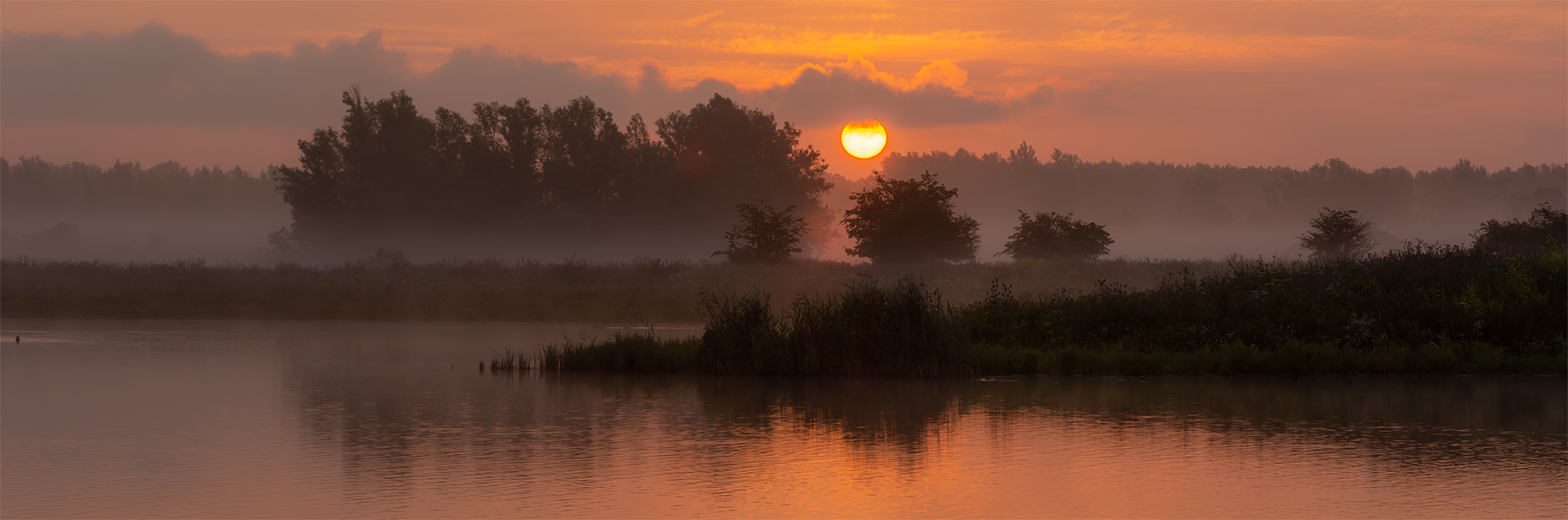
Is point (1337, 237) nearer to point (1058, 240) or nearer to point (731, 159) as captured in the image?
point (1058, 240)

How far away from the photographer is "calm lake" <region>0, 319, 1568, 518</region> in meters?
11.5

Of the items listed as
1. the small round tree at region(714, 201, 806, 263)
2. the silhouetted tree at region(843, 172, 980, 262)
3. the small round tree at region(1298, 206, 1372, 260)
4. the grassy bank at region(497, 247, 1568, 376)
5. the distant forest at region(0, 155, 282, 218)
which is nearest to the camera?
the grassy bank at region(497, 247, 1568, 376)

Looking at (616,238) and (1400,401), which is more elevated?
(616,238)

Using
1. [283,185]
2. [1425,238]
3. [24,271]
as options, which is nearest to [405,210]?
[283,185]

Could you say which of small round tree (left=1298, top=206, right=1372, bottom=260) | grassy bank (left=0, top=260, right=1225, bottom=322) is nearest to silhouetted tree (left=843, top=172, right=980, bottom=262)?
grassy bank (left=0, top=260, right=1225, bottom=322)

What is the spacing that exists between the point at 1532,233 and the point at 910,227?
26546 millimetres

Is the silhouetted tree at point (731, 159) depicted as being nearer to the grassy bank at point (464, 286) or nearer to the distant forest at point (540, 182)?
the distant forest at point (540, 182)

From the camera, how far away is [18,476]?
13.0 metres

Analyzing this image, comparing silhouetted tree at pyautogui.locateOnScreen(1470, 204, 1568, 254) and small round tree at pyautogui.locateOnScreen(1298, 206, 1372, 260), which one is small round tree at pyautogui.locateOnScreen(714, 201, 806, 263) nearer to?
small round tree at pyautogui.locateOnScreen(1298, 206, 1372, 260)

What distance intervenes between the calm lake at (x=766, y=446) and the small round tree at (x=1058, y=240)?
4042 centimetres

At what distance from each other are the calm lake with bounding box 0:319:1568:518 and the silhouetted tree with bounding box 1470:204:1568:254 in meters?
19.4

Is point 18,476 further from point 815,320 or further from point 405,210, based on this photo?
point 405,210

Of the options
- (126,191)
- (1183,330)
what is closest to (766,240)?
(1183,330)

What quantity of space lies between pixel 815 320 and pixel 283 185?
7789 centimetres
